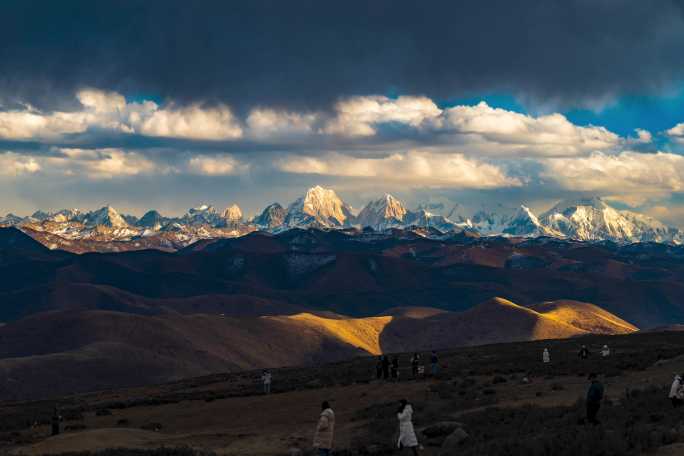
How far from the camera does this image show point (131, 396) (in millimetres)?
80125

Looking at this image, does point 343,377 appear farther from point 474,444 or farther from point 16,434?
point 474,444

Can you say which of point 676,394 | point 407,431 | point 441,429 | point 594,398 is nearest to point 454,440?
point 441,429

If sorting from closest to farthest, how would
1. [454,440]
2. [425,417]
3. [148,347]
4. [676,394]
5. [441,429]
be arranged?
[454,440], [676,394], [441,429], [425,417], [148,347]

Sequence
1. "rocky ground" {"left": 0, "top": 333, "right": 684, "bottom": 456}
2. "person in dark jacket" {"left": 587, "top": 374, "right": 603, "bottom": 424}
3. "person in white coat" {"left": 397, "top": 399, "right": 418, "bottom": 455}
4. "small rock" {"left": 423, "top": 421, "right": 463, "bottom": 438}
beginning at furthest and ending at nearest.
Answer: "small rock" {"left": 423, "top": 421, "right": 463, "bottom": 438}, "person in dark jacket" {"left": 587, "top": 374, "right": 603, "bottom": 424}, "person in white coat" {"left": 397, "top": 399, "right": 418, "bottom": 455}, "rocky ground" {"left": 0, "top": 333, "right": 684, "bottom": 456}

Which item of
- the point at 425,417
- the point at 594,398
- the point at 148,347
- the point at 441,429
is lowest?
the point at 148,347

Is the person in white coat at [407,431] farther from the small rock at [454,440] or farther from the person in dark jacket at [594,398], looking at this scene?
the person in dark jacket at [594,398]

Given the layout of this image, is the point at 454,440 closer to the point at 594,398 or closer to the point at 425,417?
the point at 594,398

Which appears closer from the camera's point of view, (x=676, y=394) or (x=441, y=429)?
(x=676, y=394)

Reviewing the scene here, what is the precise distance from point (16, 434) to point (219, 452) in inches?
664

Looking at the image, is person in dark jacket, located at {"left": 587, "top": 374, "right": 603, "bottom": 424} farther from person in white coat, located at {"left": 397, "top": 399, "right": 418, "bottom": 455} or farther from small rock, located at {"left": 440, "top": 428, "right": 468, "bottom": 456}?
person in white coat, located at {"left": 397, "top": 399, "right": 418, "bottom": 455}

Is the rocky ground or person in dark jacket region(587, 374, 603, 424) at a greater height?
person in dark jacket region(587, 374, 603, 424)

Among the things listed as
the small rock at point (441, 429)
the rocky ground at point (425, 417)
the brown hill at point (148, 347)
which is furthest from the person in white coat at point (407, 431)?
the brown hill at point (148, 347)

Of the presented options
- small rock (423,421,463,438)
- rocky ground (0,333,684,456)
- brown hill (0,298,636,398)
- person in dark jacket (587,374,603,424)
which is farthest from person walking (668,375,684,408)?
brown hill (0,298,636,398)

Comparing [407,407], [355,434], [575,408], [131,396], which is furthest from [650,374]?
[131,396]
